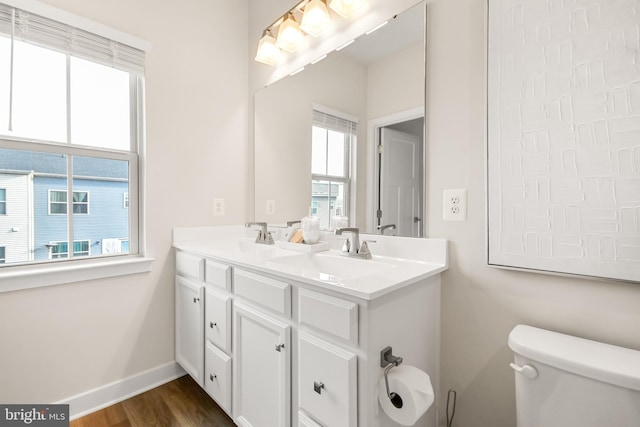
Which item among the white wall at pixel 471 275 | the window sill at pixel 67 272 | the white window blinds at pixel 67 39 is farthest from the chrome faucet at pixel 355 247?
the white window blinds at pixel 67 39

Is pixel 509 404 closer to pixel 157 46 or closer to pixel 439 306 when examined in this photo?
pixel 439 306

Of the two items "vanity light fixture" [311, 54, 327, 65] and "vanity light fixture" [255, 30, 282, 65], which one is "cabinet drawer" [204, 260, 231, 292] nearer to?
"vanity light fixture" [311, 54, 327, 65]

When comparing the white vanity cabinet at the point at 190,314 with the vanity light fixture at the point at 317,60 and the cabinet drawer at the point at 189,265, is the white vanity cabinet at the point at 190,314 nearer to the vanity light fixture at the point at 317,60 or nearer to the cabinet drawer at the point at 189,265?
the cabinet drawer at the point at 189,265

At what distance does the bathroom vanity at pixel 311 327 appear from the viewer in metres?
0.88

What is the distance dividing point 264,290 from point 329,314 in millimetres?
356

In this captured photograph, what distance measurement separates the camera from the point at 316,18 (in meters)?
1.61

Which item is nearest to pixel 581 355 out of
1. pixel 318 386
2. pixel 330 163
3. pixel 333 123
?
pixel 318 386

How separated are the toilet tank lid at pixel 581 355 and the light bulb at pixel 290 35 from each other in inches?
72.1

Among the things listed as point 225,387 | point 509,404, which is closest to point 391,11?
point 509,404

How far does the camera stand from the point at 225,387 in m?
1.42

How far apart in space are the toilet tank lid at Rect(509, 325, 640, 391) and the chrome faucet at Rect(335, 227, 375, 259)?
62cm

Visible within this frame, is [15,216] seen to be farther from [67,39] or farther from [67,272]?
[67,39]

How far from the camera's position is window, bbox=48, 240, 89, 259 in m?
1.55

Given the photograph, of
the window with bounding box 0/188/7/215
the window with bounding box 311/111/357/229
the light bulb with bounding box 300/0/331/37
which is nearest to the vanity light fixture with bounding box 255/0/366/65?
the light bulb with bounding box 300/0/331/37
